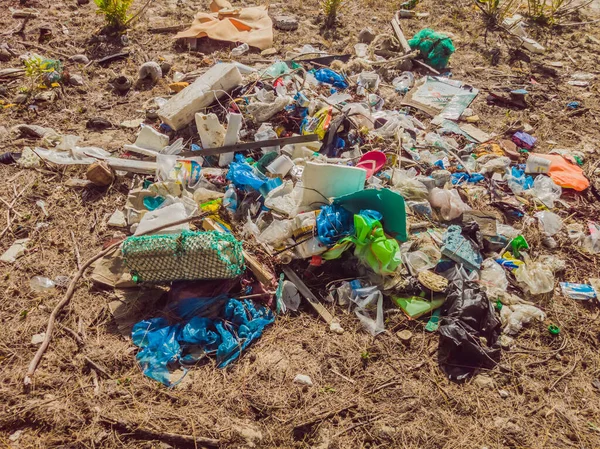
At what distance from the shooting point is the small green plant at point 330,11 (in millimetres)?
6824

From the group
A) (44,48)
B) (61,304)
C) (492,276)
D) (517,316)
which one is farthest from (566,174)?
(44,48)

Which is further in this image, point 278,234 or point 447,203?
point 447,203

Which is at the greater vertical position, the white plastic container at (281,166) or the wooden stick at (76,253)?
the white plastic container at (281,166)

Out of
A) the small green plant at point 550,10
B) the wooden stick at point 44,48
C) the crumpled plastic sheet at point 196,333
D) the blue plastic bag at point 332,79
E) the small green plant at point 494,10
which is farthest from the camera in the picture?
the small green plant at point 550,10

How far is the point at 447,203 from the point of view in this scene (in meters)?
3.73

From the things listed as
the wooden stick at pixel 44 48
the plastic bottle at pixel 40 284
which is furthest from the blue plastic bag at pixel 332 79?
the plastic bottle at pixel 40 284

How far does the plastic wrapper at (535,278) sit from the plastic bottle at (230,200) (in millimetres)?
2484

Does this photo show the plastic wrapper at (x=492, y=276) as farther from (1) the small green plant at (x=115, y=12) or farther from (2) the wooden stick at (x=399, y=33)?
(1) the small green plant at (x=115, y=12)

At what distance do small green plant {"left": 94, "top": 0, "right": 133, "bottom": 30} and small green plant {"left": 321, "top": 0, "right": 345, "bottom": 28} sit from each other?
3.15 m

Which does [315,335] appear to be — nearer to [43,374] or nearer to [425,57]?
[43,374]

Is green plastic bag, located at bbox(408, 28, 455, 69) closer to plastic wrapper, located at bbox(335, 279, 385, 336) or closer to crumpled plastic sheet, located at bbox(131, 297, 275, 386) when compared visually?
plastic wrapper, located at bbox(335, 279, 385, 336)

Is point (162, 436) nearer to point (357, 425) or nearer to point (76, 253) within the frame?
point (357, 425)

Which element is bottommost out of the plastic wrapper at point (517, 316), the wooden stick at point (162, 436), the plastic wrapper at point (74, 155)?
the wooden stick at point (162, 436)

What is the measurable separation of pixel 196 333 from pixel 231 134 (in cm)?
208
